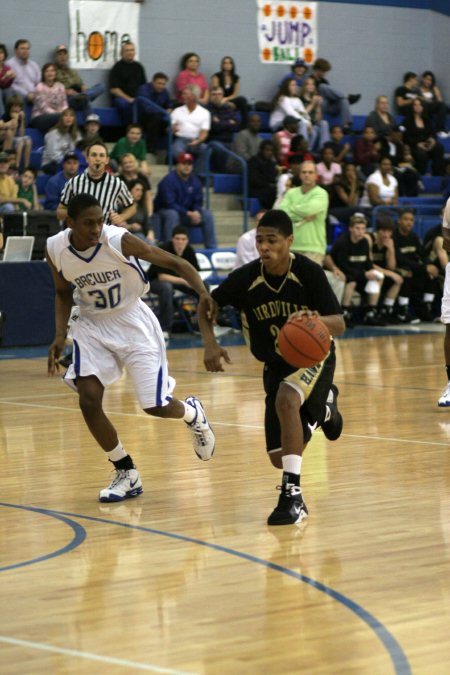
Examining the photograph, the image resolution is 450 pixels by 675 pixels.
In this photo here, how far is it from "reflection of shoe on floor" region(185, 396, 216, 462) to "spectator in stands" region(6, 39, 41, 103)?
1196 cm

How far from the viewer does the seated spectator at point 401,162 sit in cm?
2186

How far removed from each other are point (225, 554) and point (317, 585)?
0.66m

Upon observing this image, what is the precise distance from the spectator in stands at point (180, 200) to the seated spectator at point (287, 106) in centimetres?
398

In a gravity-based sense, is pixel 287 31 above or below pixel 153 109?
above

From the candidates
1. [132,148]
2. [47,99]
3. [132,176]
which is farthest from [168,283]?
[47,99]

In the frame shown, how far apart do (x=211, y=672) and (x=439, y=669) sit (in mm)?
700

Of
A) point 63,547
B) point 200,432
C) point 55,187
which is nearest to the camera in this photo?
point 63,547

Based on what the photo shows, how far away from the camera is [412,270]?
61.2 ft

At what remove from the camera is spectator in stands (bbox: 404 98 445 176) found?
23.1m

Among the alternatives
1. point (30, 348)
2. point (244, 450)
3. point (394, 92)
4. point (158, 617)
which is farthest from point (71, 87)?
point (158, 617)

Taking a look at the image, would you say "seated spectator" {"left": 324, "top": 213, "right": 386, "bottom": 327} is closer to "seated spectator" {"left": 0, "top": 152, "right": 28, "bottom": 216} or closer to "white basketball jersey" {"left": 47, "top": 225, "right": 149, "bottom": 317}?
"seated spectator" {"left": 0, "top": 152, "right": 28, "bottom": 216}

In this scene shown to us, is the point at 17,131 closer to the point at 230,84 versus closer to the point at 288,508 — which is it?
the point at 230,84

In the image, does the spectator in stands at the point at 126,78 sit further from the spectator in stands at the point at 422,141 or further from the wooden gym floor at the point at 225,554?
the wooden gym floor at the point at 225,554

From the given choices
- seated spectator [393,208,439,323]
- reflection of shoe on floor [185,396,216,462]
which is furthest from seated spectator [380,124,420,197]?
reflection of shoe on floor [185,396,216,462]
